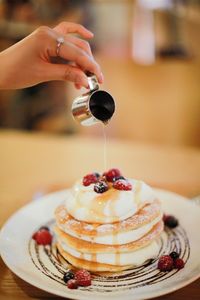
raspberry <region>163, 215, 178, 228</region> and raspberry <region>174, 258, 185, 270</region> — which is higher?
raspberry <region>163, 215, 178, 228</region>

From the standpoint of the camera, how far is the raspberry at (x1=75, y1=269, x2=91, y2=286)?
1.06 meters

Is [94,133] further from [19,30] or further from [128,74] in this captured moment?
[19,30]

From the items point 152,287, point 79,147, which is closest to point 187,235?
point 152,287

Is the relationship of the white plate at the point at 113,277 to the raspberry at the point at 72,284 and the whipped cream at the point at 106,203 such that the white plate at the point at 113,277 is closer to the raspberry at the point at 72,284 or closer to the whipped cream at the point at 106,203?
the raspberry at the point at 72,284

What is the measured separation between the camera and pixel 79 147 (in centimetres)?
203

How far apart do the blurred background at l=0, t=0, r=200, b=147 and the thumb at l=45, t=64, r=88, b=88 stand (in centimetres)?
150

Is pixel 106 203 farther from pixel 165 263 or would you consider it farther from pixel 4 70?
pixel 4 70

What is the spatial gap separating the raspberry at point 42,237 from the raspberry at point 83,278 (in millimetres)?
208

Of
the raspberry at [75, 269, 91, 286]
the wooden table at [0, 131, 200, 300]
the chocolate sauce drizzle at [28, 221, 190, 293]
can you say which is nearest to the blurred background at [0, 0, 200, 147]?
the wooden table at [0, 131, 200, 300]

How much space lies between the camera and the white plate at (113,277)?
101cm

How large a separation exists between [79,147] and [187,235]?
0.86 metres

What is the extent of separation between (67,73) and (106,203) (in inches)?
15.0

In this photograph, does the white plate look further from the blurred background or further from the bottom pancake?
the blurred background

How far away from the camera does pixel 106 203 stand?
1.18 m
